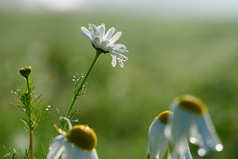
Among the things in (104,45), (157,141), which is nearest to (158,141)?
(157,141)

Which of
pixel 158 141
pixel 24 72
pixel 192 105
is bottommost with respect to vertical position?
pixel 158 141

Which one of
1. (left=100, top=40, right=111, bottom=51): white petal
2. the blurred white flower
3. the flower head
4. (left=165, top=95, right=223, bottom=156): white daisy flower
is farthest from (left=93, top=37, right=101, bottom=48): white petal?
(left=165, top=95, right=223, bottom=156): white daisy flower

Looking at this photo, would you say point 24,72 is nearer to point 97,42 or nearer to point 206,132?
point 97,42

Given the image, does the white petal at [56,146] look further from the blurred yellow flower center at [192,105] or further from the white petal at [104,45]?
the white petal at [104,45]

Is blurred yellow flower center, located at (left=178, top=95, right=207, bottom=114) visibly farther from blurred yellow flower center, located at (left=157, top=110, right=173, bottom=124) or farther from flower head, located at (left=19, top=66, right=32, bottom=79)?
flower head, located at (left=19, top=66, right=32, bottom=79)

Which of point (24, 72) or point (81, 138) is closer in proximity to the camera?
point (81, 138)
